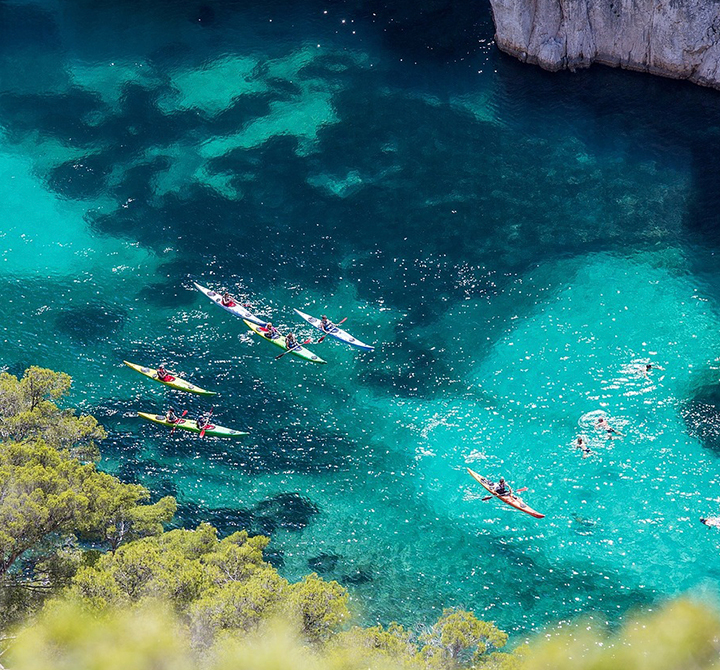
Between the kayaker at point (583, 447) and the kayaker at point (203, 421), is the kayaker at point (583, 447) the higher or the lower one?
the higher one

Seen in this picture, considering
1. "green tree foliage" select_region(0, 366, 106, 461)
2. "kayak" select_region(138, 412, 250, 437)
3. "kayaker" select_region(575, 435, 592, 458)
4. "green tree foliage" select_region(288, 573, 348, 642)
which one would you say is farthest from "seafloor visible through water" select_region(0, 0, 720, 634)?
"green tree foliage" select_region(288, 573, 348, 642)

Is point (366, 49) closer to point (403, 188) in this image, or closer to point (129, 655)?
point (403, 188)

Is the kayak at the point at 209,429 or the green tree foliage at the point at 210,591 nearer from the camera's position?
the green tree foliage at the point at 210,591

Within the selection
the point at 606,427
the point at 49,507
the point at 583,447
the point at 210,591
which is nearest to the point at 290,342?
the point at 583,447

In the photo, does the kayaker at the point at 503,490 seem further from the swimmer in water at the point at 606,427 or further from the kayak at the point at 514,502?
the swimmer in water at the point at 606,427

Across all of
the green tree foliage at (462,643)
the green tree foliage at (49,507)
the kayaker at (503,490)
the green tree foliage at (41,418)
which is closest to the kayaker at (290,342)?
the green tree foliage at (41,418)

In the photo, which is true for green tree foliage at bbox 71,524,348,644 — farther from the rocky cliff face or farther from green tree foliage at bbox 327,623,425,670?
the rocky cliff face

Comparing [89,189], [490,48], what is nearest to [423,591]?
[89,189]
